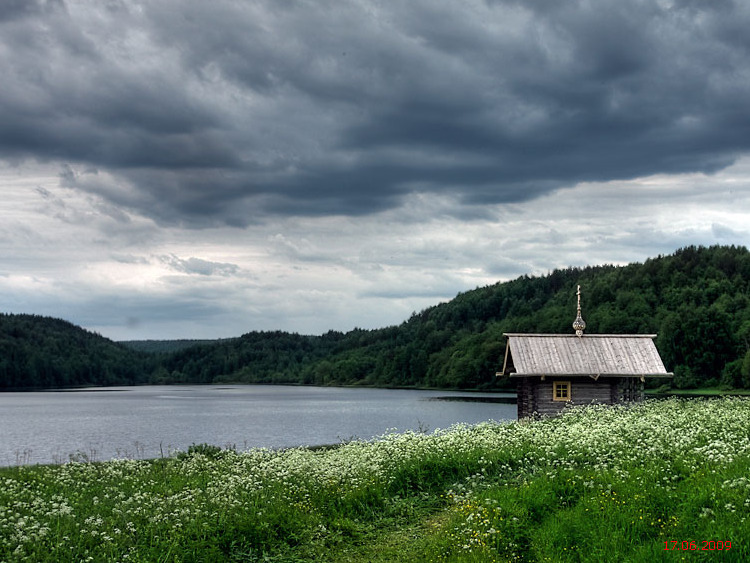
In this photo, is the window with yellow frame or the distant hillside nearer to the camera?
the window with yellow frame

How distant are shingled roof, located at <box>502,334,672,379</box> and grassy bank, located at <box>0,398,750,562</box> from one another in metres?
13.2

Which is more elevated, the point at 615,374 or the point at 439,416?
the point at 615,374

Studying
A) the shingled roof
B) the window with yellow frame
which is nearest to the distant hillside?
the shingled roof

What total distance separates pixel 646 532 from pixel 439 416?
207 ft

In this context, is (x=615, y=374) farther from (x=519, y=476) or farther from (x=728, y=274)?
(x=728, y=274)

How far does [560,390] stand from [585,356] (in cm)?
199

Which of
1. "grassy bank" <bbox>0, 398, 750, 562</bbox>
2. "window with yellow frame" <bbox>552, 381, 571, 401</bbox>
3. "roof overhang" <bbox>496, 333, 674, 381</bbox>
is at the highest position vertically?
"roof overhang" <bbox>496, 333, 674, 381</bbox>

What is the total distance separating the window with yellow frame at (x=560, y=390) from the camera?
3334 centimetres

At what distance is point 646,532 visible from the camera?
38.8 ft

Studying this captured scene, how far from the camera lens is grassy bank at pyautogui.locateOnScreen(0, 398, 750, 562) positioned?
11914mm

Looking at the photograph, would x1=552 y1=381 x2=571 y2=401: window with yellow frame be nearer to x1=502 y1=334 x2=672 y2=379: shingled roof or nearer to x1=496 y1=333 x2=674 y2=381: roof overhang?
x1=496 y1=333 x2=674 y2=381: roof overhang

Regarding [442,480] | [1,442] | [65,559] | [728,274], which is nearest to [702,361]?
[728,274]

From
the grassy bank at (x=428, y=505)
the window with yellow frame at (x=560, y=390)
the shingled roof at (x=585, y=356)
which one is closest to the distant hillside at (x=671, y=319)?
the shingled roof at (x=585, y=356)

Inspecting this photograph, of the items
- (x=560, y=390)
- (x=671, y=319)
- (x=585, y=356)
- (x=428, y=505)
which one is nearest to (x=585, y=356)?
(x=585, y=356)
